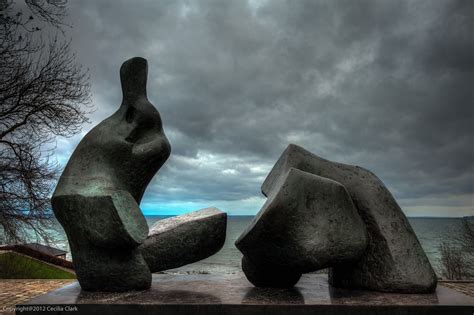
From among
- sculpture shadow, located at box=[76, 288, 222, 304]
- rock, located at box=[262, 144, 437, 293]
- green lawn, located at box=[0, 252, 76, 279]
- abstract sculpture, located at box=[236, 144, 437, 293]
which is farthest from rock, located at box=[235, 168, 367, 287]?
green lawn, located at box=[0, 252, 76, 279]

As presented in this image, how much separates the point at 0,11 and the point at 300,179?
1126cm

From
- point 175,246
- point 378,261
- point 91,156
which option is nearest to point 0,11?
point 91,156

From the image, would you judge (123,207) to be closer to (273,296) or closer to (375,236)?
(273,296)

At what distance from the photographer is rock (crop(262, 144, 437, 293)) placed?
475 cm

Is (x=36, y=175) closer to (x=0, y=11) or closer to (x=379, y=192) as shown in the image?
(x=0, y=11)

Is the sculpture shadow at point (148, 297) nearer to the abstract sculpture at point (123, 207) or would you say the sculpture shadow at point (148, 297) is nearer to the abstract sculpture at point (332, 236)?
the abstract sculpture at point (123, 207)

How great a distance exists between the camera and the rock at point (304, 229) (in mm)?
4430

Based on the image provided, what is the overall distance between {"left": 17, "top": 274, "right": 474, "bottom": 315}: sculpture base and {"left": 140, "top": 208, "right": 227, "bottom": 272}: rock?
1.58 ft

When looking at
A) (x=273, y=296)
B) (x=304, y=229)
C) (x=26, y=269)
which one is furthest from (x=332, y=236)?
(x=26, y=269)

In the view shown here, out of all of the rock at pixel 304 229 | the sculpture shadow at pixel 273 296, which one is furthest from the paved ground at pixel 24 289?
the rock at pixel 304 229

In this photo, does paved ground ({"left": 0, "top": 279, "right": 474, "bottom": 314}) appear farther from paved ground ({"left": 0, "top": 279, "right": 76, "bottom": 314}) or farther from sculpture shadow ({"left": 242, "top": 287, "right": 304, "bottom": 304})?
sculpture shadow ({"left": 242, "top": 287, "right": 304, "bottom": 304})

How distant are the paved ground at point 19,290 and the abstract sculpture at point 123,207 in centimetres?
609

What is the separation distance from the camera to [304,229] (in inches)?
178

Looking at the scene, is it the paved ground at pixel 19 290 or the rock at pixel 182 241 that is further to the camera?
the paved ground at pixel 19 290
